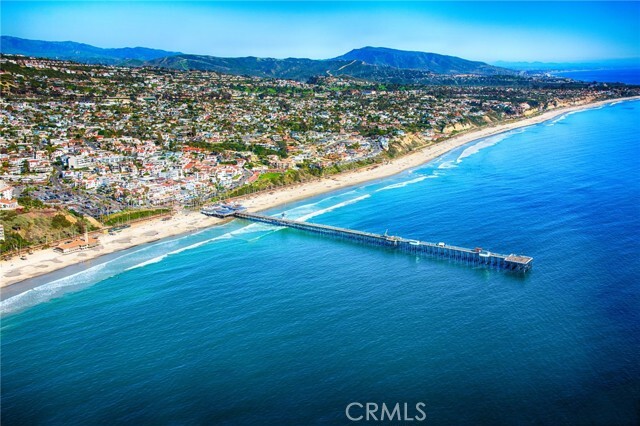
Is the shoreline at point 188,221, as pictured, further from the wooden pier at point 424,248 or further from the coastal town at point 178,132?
the wooden pier at point 424,248

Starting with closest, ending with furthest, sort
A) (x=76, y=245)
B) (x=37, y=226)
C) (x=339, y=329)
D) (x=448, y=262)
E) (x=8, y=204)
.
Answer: (x=339, y=329) → (x=448, y=262) → (x=76, y=245) → (x=37, y=226) → (x=8, y=204)

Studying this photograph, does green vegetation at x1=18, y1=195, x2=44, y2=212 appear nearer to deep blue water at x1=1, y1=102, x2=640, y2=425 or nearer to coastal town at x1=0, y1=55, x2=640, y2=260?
coastal town at x1=0, y1=55, x2=640, y2=260

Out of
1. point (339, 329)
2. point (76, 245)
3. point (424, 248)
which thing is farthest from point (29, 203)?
point (424, 248)

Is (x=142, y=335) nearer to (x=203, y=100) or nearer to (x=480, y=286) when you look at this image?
(x=480, y=286)

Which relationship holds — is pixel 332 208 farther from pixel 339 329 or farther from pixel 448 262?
pixel 339 329

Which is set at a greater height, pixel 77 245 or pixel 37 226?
pixel 37 226

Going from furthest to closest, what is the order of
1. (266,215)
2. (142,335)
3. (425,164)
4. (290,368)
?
(425,164), (266,215), (142,335), (290,368)

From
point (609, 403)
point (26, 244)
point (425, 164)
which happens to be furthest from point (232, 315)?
point (425, 164)
